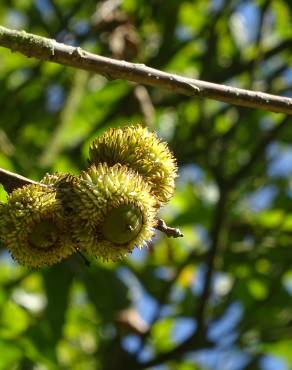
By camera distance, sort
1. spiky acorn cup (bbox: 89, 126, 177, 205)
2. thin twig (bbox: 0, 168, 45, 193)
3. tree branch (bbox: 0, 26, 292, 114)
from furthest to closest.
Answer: spiky acorn cup (bbox: 89, 126, 177, 205)
thin twig (bbox: 0, 168, 45, 193)
tree branch (bbox: 0, 26, 292, 114)

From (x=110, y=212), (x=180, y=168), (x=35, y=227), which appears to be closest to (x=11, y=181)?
(x=35, y=227)

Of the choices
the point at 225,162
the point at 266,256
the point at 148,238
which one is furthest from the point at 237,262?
the point at 148,238

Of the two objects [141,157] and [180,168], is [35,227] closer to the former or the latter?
[141,157]

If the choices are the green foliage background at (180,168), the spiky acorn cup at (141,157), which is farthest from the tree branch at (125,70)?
the green foliage background at (180,168)

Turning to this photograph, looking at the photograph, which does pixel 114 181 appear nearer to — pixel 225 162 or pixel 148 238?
pixel 148 238

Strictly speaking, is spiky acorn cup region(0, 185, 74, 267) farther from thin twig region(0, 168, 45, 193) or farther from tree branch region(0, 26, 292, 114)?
tree branch region(0, 26, 292, 114)

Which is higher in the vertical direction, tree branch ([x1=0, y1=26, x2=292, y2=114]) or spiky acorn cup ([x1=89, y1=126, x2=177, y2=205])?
spiky acorn cup ([x1=89, y1=126, x2=177, y2=205])

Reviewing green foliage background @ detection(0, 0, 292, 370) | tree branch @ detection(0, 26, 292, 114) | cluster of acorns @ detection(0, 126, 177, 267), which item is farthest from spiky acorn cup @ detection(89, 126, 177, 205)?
green foliage background @ detection(0, 0, 292, 370)
